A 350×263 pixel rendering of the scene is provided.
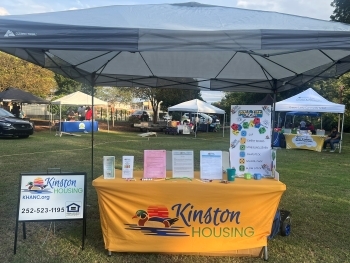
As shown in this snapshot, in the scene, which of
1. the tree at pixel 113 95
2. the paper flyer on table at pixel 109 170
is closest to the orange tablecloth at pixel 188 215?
the paper flyer on table at pixel 109 170

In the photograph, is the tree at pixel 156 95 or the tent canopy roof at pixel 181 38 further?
the tree at pixel 156 95

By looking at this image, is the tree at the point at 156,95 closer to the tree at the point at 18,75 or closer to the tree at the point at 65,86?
the tree at the point at 18,75

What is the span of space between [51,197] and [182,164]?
4.88 feet

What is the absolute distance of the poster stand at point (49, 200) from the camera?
11.8 ft

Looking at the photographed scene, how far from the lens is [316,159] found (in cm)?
1143

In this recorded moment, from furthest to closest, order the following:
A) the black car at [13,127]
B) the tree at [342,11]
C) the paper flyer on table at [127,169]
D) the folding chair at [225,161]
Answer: the tree at [342,11]
the black car at [13,127]
the folding chair at [225,161]
the paper flyer on table at [127,169]

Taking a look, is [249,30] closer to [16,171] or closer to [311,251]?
[311,251]

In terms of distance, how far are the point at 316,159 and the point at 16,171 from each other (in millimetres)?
9305

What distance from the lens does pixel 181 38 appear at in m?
2.94

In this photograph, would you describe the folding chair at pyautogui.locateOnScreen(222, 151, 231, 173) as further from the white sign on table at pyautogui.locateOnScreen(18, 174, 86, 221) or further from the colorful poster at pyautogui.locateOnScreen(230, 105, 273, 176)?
the white sign on table at pyautogui.locateOnScreen(18, 174, 86, 221)

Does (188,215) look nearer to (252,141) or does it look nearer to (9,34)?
(252,141)

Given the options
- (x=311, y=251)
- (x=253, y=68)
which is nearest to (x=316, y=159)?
(x=253, y=68)

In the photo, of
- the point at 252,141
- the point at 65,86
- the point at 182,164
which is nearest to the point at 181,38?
the point at 182,164

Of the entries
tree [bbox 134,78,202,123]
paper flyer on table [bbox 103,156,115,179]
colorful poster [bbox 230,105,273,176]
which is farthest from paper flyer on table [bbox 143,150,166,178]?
tree [bbox 134,78,202,123]
